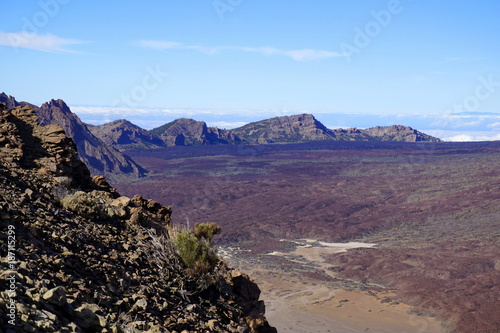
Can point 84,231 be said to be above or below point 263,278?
above

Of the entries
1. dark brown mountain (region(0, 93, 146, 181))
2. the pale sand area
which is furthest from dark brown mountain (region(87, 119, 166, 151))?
the pale sand area

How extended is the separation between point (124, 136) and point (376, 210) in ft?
399

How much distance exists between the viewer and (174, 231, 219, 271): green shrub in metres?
8.86

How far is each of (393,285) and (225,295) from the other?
121 feet

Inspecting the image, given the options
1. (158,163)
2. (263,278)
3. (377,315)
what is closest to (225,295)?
(377,315)

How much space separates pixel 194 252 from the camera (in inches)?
351

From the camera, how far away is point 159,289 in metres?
8.02

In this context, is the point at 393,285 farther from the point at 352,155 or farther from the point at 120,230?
the point at 352,155

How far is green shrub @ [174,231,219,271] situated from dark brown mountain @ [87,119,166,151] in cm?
16951

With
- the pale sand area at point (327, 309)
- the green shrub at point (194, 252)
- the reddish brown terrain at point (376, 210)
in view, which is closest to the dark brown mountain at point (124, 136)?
the reddish brown terrain at point (376, 210)

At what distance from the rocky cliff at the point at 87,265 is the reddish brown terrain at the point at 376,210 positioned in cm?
2753

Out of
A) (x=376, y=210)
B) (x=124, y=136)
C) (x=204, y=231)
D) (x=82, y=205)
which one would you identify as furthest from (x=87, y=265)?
(x=124, y=136)

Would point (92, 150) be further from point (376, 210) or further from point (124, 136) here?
point (376, 210)

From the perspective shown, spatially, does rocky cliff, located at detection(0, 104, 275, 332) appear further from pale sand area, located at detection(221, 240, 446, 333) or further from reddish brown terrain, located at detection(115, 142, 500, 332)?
reddish brown terrain, located at detection(115, 142, 500, 332)
